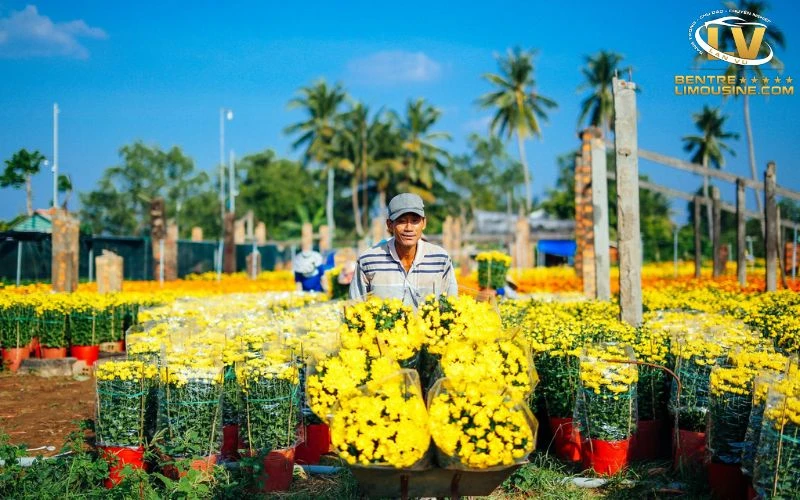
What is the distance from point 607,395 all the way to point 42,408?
5.77m

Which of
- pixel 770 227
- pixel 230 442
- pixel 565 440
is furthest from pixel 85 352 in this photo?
pixel 770 227

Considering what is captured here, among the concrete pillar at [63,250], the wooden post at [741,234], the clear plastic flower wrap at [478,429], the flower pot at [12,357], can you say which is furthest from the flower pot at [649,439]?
the concrete pillar at [63,250]

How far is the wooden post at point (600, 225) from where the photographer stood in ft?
30.4

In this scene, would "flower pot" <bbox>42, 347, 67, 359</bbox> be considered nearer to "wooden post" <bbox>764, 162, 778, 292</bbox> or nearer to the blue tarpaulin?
"wooden post" <bbox>764, 162, 778, 292</bbox>

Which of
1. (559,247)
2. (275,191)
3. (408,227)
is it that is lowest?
(408,227)

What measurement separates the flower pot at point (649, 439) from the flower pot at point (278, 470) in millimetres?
2372

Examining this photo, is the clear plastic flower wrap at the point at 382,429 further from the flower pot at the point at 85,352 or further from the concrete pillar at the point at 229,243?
the concrete pillar at the point at 229,243

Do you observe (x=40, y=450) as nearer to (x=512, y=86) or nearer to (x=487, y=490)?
(x=487, y=490)

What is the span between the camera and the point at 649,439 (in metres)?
5.14

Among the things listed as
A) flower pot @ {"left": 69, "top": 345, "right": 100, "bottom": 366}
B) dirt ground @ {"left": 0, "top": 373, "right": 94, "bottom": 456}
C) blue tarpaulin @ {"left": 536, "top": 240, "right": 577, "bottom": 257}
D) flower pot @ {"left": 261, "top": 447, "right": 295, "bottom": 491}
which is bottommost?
dirt ground @ {"left": 0, "top": 373, "right": 94, "bottom": 456}

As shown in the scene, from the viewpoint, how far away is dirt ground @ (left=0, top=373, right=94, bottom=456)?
6.40 metres

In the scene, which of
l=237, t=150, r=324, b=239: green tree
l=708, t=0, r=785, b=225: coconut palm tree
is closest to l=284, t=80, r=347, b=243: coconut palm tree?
l=237, t=150, r=324, b=239: green tree

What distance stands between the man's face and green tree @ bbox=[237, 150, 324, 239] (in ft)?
145

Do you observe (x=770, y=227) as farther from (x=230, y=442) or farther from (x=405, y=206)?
(x=230, y=442)
